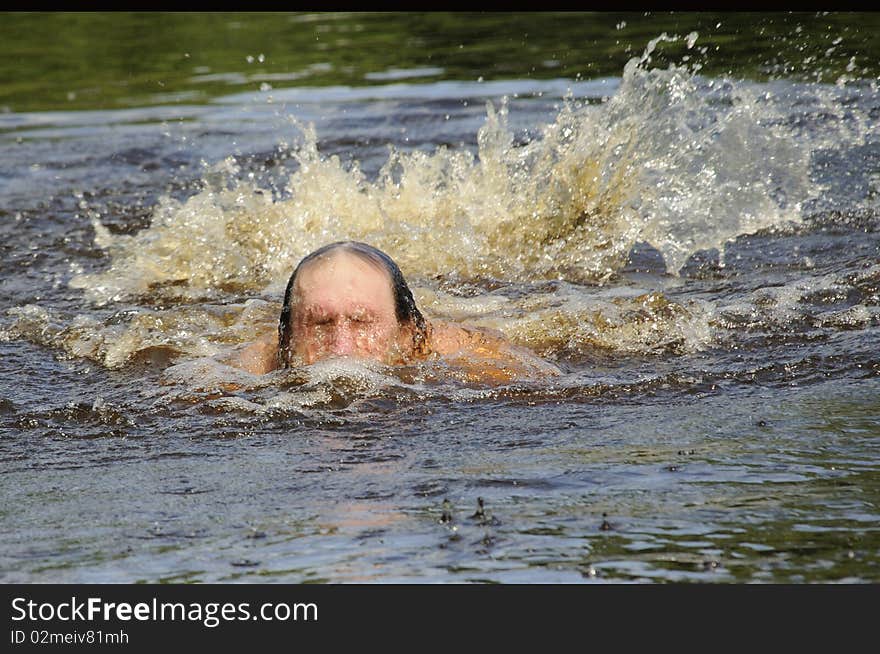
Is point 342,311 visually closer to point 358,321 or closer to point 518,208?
point 358,321

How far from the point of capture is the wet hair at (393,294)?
5.23 meters

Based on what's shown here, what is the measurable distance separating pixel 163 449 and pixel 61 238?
4.30 meters

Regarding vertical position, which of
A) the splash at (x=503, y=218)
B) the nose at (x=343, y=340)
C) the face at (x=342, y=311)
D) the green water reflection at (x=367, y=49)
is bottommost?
the nose at (x=343, y=340)

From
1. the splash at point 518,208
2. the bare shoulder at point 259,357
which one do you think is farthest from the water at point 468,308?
the bare shoulder at point 259,357

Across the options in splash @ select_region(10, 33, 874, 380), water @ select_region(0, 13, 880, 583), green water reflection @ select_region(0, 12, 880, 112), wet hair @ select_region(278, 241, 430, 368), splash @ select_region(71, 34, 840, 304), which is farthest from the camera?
green water reflection @ select_region(0, 12, 880, 112)

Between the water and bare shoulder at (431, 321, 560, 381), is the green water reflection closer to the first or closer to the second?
the water

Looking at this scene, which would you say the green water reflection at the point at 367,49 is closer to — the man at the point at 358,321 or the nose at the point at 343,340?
the man at the point at 358,321

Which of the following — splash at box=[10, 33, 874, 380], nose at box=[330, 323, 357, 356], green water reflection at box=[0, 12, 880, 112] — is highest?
green water reflection at box=[0, 12, 880, 112]

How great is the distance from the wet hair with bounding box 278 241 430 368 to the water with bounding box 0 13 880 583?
26 centimetres

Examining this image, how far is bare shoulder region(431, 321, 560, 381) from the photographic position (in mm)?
5289

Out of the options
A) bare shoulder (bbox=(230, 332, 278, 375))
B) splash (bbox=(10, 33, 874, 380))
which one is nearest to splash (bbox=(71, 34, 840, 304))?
splash (bbox=(10, 33, 874, 380))

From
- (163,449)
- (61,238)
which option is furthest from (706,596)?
(61,238)

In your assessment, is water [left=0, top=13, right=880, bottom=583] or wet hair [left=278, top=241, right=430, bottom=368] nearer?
water [left=0, top=13, right=880, bottom=583]

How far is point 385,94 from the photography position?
1178 cm
